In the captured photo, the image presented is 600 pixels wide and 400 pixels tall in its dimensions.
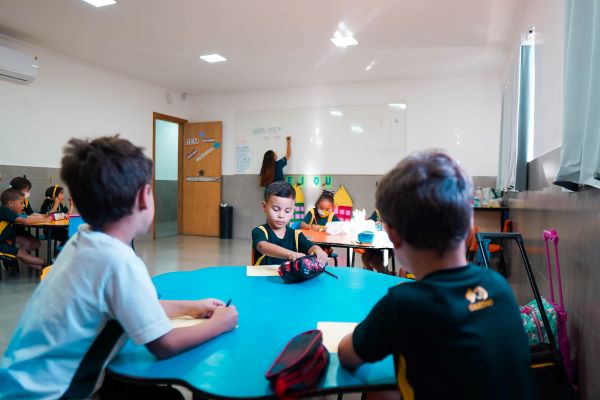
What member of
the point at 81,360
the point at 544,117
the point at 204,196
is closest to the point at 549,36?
the point at 544,117

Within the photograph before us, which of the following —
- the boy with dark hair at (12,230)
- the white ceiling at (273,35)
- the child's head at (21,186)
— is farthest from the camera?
the child's head at (21,186)

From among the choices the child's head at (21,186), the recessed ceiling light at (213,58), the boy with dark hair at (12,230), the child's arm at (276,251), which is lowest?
the boy with dark hair at (12,230)

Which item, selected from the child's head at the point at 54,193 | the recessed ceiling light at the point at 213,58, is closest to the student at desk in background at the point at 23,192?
the child's head at the point at 54,193

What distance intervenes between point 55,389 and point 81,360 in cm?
7

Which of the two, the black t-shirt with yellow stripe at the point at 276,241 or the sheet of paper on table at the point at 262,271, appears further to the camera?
the black t-shirt with yellow stripe at the point at 276,241

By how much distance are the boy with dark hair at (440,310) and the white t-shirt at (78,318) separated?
0.48m

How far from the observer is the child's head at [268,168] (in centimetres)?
721

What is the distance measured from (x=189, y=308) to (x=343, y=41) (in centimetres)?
451

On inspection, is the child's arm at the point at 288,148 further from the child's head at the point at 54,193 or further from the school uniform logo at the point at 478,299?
the school uniform logo at the point at 478,299

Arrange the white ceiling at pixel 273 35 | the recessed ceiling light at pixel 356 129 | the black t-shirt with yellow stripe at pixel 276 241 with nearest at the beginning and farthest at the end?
the black t-shirt with yellow stripe at pixel 276 241, the white ceiling at pixel 273 35, the recessed ceiling light at pixel 356 129

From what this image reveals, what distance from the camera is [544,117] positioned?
2785 mm

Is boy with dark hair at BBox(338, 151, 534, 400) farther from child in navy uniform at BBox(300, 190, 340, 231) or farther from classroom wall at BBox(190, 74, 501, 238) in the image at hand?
classroom wall at BBox(190, 74, 501, 238)

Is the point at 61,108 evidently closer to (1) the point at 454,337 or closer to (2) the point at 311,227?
(2) the point at 311,227

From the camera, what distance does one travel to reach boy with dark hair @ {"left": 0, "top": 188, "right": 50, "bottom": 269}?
4.16 metres
